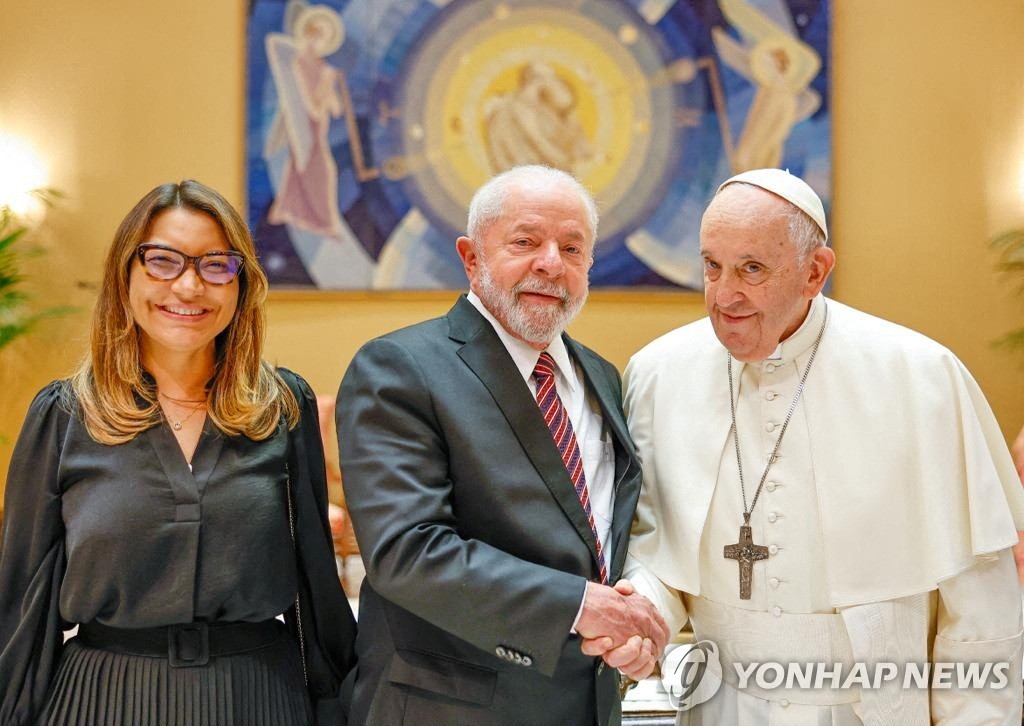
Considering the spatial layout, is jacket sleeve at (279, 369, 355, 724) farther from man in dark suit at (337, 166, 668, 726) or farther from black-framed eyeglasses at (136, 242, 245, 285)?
black-framed eyeglasses at (136, 242, 245, 285)

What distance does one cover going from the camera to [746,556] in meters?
2.44

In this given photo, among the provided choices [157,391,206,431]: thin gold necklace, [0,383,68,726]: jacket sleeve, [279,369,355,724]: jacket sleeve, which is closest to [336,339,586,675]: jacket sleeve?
[279,369,355,724]: jacket sleeve

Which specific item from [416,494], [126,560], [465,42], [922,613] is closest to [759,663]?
[922,613]

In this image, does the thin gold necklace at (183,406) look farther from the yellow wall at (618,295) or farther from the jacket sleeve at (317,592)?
the yellow wall at (618,295)

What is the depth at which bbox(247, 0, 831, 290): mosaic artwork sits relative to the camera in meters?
5.68

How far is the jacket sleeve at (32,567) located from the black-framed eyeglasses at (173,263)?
39 cm

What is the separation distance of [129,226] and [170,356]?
33cm

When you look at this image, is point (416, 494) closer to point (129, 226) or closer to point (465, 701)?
point (465, 701)

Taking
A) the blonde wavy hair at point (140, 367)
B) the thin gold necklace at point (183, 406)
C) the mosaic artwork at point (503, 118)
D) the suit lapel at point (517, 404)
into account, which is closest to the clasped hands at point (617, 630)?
the suit lapel at point (517, 404)

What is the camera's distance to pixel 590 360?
2656 millimetres

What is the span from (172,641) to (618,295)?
3986 millimetres

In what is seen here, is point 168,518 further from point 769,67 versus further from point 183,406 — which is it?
point 769,67

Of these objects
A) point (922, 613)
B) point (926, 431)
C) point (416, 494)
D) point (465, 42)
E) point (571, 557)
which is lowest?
point (922, 613)

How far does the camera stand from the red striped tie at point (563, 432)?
2305mm
